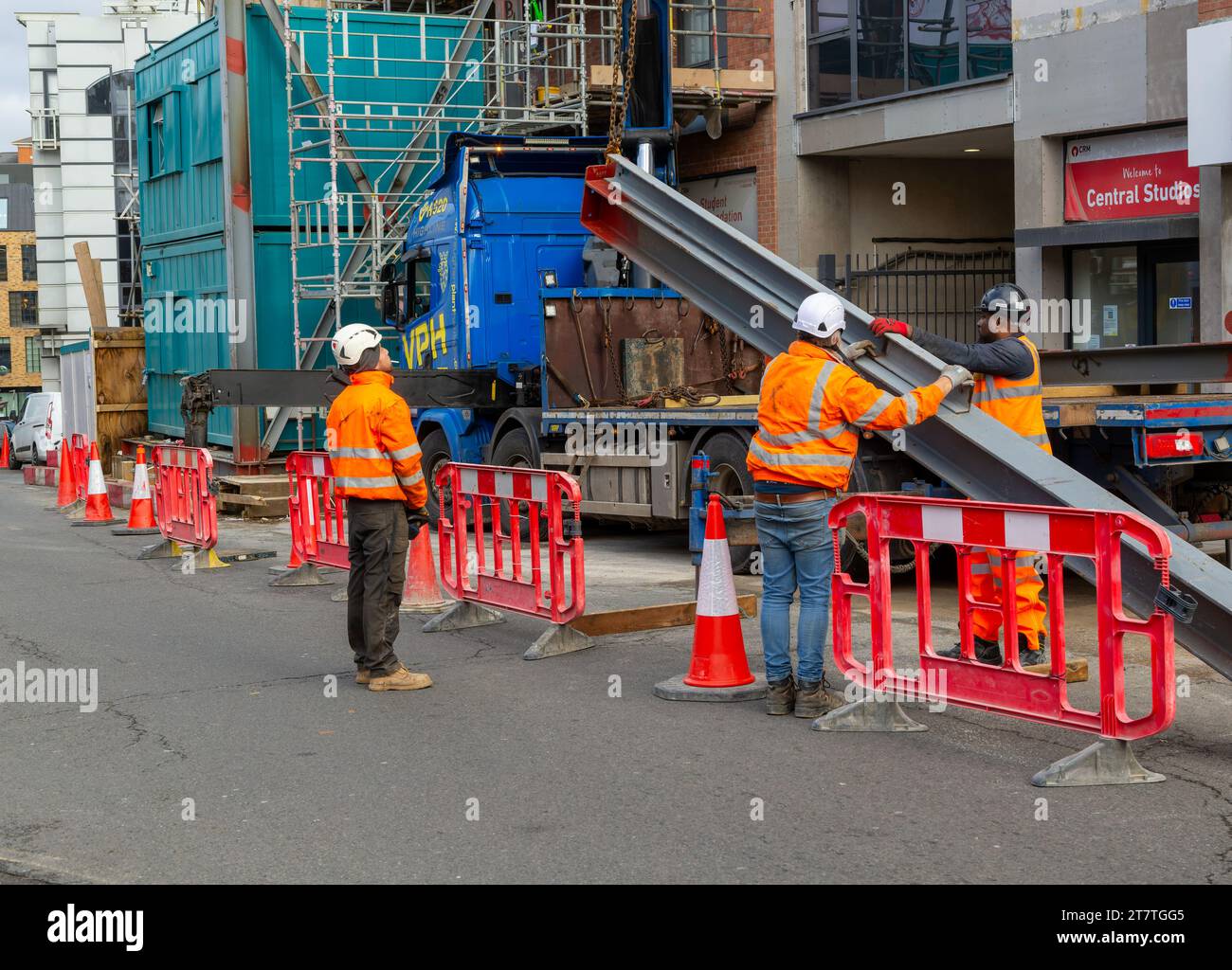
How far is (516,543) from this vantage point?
980cm

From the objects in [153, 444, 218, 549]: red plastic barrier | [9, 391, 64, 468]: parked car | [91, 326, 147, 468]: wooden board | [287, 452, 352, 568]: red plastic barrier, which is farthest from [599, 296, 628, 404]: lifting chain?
[9, 391, 64, 468]: parked car

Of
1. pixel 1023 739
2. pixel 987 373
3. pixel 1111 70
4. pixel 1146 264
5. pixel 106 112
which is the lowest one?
pixel 1023 739

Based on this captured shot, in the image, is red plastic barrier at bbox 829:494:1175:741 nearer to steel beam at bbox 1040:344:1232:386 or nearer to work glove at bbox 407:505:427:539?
work glove at bbox 407:505:427:539

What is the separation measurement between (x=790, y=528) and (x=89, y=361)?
20831mm

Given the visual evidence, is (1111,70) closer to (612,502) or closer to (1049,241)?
(1049,241)

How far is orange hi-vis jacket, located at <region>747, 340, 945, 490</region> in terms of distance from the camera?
7.29m

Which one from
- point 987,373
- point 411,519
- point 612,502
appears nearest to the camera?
point 987,373

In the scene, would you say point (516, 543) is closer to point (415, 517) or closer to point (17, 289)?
point (415, 517)

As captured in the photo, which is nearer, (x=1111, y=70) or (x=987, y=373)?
(x=987, y=373)

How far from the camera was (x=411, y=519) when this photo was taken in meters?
9.51

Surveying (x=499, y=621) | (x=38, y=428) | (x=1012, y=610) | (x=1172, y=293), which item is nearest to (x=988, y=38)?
(x=1172, y=293)

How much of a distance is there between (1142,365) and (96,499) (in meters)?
13.0

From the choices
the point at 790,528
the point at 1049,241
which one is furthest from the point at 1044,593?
the point at 1049,241

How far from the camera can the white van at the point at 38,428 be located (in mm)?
30125
